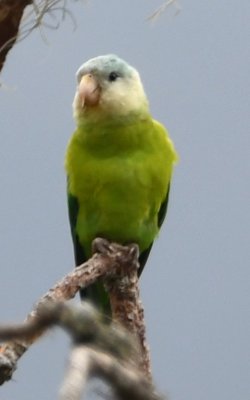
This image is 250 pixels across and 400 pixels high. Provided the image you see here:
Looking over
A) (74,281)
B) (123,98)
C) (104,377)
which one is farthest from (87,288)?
(104,377)

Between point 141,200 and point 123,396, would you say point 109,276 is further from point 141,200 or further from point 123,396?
point 123,396

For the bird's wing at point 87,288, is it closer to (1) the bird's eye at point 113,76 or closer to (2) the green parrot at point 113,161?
(2) the green parrot at point 113,161

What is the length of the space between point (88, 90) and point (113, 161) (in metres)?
0.17

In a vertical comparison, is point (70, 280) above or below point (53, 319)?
above

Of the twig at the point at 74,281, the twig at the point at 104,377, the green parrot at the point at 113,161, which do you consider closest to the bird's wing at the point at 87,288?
the green parrot at the point at 113,161

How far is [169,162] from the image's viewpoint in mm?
1688

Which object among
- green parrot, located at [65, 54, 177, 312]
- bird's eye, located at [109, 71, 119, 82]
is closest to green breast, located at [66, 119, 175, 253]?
green parrot, located at [65, 54, 177, 312]

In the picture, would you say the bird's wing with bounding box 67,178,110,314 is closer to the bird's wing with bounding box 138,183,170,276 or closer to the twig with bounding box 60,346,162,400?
the bird's wing with bounding box 138,183,170,276

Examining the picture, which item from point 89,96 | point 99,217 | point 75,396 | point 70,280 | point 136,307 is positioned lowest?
point 75,396

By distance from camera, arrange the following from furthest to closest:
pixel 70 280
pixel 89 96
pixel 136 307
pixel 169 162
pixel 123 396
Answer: pixel 169 162 < pixel 89 96 < pixel 136 307 < pixel 70 280 < pixel 123 396

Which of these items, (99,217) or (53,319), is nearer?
(53,319)

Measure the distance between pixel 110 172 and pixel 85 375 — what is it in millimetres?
1400

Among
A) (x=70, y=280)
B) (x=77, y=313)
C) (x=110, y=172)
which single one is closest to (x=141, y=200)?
(x=110, y=172)

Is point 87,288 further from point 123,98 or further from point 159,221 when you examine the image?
point 123,98
